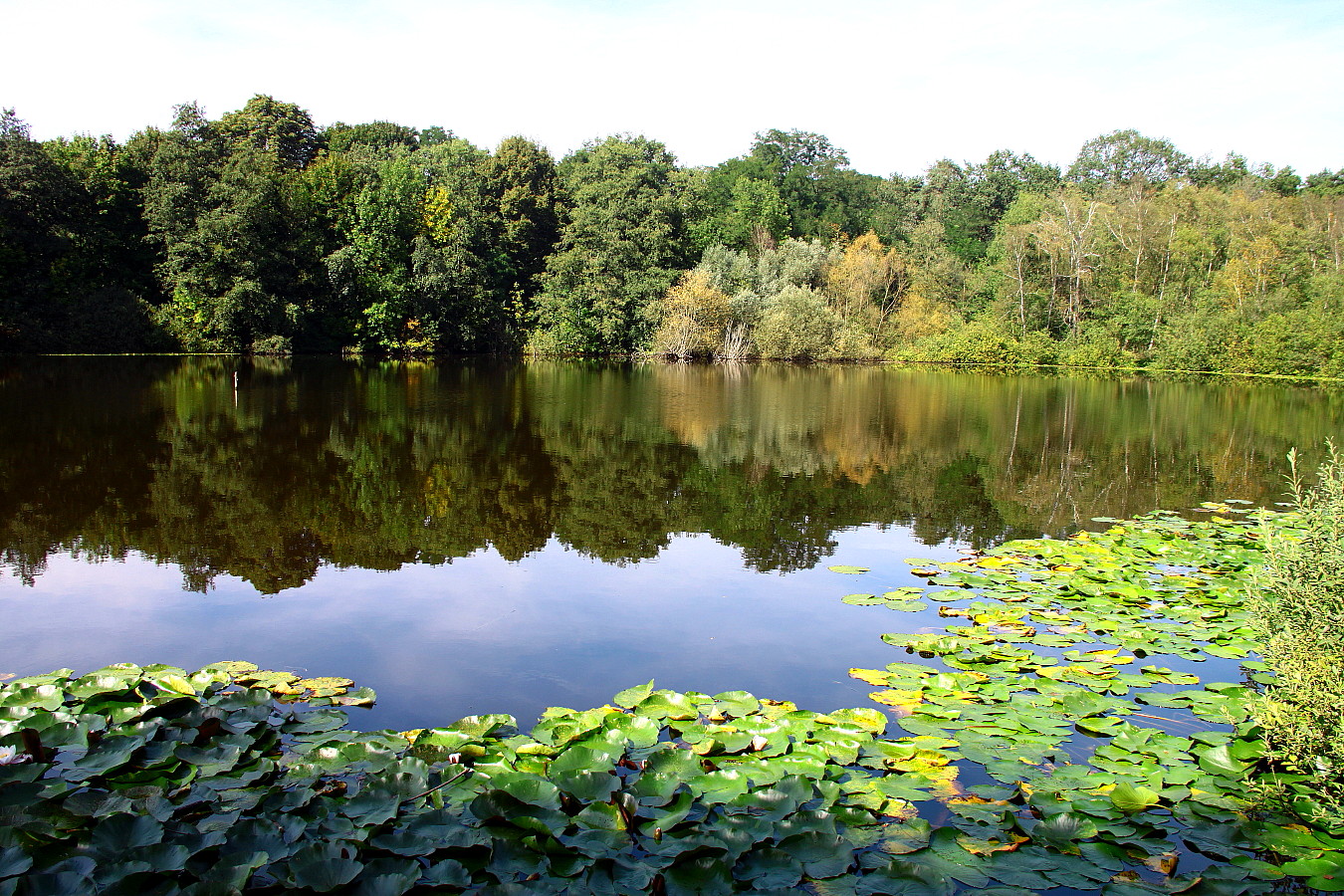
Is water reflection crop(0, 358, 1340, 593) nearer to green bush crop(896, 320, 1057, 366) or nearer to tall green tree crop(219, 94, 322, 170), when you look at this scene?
green bush crop(896, 320, 1057, 366)

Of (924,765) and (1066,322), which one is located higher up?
(1066,322)

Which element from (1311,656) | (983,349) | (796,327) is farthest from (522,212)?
(1311,656)

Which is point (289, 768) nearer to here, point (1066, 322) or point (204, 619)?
point (204, 619)

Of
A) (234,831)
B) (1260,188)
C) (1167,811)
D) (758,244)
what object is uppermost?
(1260,188)

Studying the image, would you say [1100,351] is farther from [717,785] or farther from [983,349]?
[717,785]

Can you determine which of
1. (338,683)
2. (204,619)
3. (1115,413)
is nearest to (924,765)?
(338,683)

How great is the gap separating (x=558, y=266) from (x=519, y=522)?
3936 centimetres

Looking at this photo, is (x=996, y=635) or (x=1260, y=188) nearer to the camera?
(x=996, y=635)

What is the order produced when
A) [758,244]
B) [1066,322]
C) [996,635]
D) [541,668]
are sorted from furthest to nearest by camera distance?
[758,244] → [1066,322] → [996,635] → [541,668]

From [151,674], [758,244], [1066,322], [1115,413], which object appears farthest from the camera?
[758,244]

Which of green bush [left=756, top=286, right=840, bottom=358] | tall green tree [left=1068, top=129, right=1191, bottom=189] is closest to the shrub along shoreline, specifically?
green bush [left=756, top=286, right=840, bottom=358]

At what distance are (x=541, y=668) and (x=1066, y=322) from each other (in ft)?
170

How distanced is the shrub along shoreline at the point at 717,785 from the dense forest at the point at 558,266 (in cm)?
3767

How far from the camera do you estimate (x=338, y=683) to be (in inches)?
181
